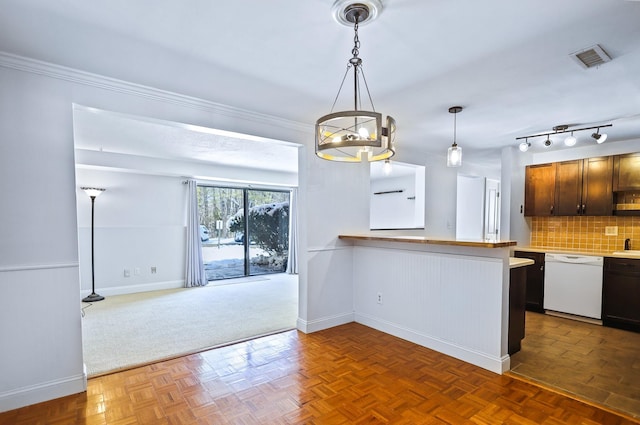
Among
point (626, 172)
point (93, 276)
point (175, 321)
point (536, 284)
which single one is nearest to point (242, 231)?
point (93, 276)

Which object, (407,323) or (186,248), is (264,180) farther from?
(407,323)

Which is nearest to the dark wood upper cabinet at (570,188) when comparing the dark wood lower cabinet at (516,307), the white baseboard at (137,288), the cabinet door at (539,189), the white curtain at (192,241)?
the cabinet door at (539,189)

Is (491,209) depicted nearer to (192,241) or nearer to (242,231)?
(242,231)

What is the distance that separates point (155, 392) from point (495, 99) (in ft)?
12.1

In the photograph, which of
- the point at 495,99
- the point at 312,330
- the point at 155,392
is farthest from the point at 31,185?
the point at 495,99

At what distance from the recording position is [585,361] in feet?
9.36

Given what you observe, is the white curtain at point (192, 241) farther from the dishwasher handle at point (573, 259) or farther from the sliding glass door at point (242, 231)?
the dishwasher handle at point (573, 259)

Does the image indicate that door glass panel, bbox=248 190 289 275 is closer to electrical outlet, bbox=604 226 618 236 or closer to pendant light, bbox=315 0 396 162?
pendant light, bbox=315 0 396 162

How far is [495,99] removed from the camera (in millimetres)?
2816

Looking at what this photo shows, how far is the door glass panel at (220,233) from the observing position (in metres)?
6.54

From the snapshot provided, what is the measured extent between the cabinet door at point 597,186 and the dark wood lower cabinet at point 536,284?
2.94 feet

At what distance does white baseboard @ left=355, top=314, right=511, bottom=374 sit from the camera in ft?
8.73

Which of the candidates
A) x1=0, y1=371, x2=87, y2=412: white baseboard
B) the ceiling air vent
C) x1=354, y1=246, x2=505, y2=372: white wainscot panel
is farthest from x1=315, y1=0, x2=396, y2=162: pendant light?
x1=0, y1=371, x2=87, y2=412: white baseboard

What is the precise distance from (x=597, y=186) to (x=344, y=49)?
431 centimetres
